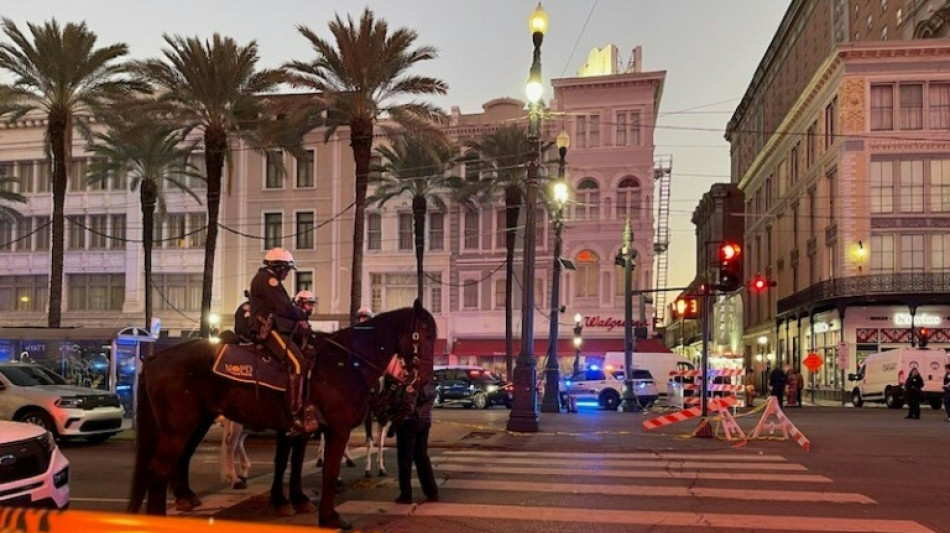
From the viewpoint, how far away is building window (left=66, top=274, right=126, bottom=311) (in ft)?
169

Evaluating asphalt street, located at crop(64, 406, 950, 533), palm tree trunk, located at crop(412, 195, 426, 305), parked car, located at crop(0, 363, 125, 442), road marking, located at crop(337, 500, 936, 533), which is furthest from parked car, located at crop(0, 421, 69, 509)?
palm tree trunk, located at crop(412, 195, 426, 305)

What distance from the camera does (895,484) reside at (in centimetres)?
1155

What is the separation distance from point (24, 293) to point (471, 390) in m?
34.0

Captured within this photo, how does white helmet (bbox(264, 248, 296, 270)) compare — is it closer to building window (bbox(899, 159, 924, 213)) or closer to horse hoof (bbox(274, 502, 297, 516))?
horse hoof (bbox(274, 502, 297, 516))

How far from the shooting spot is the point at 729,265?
1867 cm

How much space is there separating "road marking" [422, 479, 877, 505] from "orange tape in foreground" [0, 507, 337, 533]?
24.0 feet

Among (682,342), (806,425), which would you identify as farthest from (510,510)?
(682,342)

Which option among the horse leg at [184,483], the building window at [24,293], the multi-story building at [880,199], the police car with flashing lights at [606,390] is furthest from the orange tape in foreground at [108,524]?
the building window at [24,293]

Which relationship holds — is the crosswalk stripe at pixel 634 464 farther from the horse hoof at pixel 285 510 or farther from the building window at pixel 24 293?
the building window at pixel 24 293

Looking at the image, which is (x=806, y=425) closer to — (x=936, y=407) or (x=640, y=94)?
(x=936, y=407)

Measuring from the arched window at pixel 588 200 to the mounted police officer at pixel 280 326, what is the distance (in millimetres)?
42166

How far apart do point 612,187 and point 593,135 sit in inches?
132

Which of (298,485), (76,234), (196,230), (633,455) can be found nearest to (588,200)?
(196,230)

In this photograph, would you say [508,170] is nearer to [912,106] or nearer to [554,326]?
[554,326]
